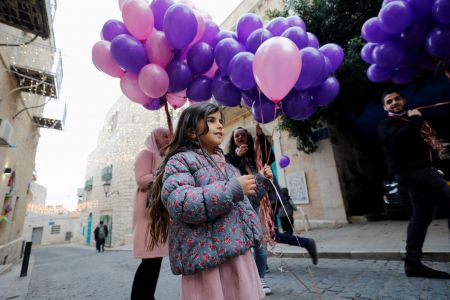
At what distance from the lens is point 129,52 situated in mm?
2791

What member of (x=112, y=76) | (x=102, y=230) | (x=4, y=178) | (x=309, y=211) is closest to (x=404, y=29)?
(x=112, y=76)

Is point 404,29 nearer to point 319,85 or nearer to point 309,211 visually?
point 319,85

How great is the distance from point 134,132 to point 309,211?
43.6 feet

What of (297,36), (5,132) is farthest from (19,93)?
(297,36)

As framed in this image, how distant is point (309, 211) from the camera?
25.4 ft

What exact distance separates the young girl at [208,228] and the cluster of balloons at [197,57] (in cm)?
153

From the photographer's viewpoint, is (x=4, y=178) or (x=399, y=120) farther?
(x=4, y=178)

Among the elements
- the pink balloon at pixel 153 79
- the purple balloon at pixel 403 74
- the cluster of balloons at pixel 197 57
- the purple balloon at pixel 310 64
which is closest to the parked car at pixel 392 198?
the purple balloon at pixel 403 74

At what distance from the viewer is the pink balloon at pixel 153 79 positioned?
9.28ft

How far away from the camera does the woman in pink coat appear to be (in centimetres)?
196

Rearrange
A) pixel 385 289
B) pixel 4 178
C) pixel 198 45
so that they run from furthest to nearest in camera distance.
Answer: pixel 4 178 < pixel 198 45 < pixel 385 289

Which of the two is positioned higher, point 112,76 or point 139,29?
point 139,29

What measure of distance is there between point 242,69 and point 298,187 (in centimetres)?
623

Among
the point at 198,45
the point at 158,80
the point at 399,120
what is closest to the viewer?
the point at 399,120
